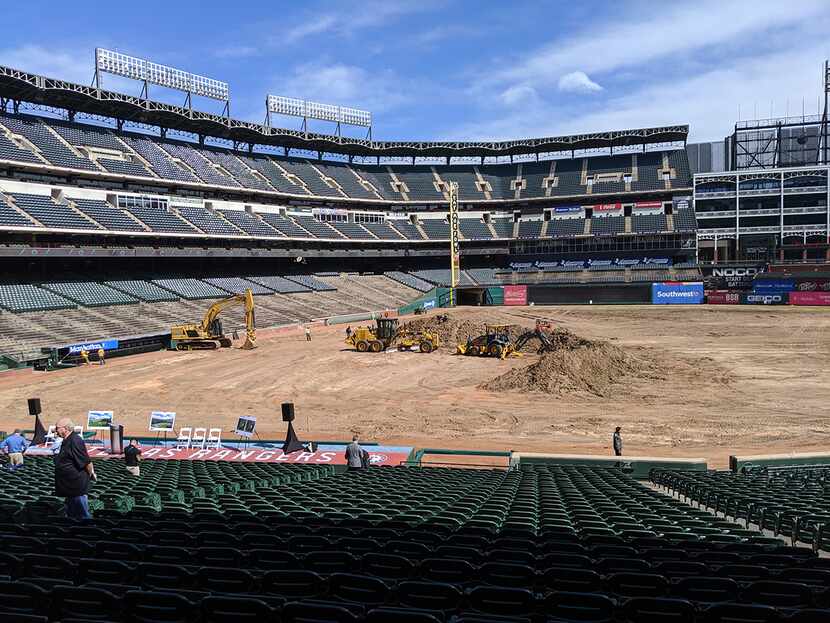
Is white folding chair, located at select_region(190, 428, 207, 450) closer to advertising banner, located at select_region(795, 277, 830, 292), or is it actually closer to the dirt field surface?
the dirt field surface

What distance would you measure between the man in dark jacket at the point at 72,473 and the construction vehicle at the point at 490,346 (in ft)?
116

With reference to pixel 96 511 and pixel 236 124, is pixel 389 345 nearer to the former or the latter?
pixel 96 511

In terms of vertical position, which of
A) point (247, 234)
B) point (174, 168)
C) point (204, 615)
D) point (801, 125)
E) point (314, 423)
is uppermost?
point (801, 125)

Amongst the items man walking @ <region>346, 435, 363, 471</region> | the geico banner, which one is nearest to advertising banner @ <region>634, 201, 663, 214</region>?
the geico banner

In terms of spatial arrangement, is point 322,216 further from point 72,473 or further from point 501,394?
point 72,473

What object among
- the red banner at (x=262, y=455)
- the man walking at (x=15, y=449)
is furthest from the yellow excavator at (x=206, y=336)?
the man walking at (x=15, y=449)

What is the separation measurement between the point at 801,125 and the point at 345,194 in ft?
235

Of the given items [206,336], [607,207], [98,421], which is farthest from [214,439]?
[607,207]

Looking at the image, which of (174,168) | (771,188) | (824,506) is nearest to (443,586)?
(824,506)

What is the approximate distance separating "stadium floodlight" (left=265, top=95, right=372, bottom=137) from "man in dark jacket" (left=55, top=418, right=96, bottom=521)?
85004 millimetres

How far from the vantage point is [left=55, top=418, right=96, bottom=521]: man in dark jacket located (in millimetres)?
8945

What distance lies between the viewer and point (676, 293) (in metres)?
74.0

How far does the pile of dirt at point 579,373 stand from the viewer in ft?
106

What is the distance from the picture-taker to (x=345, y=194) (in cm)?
9019
